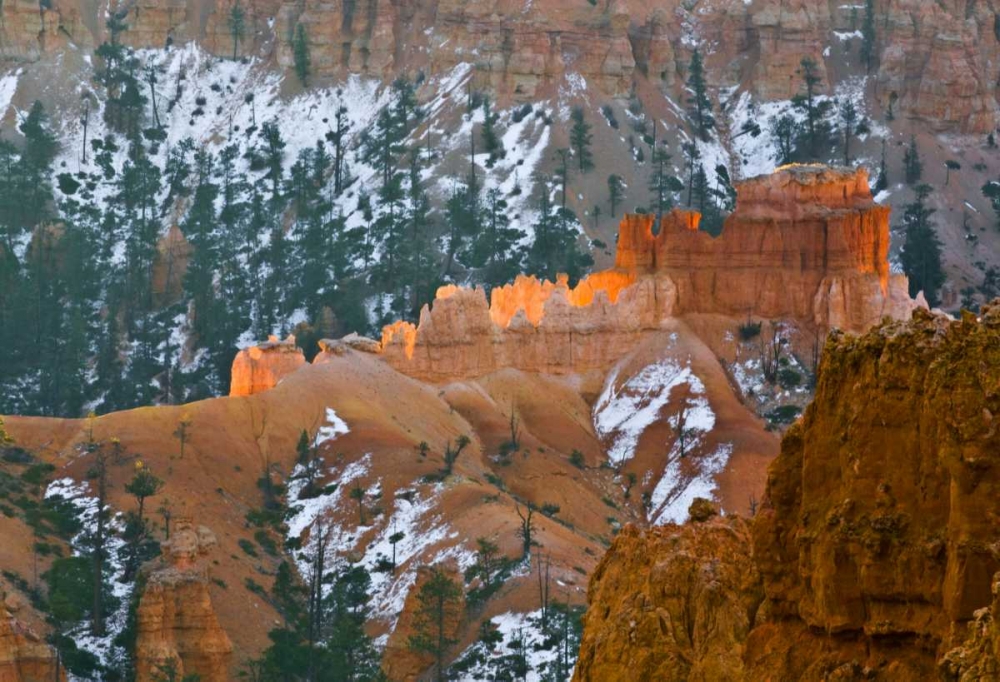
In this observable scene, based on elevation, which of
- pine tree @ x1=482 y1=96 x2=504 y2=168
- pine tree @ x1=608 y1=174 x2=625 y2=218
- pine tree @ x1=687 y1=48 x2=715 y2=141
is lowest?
pine tree @ x1=608 y1=174 x2=625 y2=218

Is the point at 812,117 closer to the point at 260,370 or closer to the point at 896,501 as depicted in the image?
the point at 260,370

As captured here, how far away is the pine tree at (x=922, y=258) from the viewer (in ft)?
485

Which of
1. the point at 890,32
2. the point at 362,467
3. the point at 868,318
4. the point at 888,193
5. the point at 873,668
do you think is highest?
the point at 890,32

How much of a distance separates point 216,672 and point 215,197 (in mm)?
88745

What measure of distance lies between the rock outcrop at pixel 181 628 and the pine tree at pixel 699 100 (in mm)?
92387

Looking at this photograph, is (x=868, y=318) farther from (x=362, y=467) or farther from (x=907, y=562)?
(x=907, y=562)

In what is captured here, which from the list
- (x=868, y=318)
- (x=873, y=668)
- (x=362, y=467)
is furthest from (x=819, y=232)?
(x=873, y=668)

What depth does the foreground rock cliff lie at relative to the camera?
21.4 m

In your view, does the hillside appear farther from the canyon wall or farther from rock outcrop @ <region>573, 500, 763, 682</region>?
rock outcrop @ <region>573, 500, 763, 682</region>

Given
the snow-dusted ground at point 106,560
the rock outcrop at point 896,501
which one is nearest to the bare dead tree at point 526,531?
the snow-dusted ground at point 106,560

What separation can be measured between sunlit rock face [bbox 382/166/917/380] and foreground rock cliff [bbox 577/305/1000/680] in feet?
296

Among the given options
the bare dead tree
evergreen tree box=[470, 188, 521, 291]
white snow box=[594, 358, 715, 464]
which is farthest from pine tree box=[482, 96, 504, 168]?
the bare dead tree

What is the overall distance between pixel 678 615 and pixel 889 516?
12.2 meters

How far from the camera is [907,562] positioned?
23.2m
